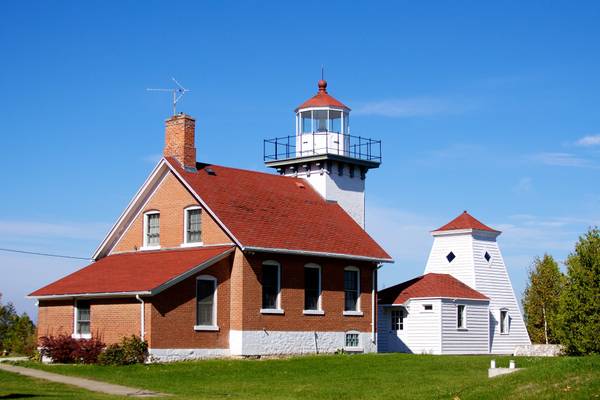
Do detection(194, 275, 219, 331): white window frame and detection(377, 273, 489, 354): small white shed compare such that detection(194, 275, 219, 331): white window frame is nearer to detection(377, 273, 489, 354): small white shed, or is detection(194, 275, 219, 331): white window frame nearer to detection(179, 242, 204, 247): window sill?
detection(179, 242, 204, 247): window sill

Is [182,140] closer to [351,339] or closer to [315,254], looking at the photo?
[315,254]

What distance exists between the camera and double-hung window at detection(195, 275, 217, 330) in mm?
35000

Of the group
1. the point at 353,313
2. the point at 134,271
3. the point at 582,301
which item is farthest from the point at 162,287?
the point at 582,301

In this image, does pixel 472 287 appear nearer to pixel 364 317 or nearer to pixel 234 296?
pixel 364 317

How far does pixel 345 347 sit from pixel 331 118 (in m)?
11.2

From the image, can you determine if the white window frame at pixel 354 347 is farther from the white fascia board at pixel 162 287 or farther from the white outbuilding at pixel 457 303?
the white fascia board at pixel 162 287

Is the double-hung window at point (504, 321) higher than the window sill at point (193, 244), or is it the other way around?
the window sill at point (193, 244)

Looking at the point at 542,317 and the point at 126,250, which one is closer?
the point at 126,250

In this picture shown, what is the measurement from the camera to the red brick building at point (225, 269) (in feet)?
113

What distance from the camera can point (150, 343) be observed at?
109 ft

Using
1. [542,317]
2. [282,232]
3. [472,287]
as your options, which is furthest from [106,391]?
[542,317]

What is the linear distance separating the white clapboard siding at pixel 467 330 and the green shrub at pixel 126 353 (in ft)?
48.1

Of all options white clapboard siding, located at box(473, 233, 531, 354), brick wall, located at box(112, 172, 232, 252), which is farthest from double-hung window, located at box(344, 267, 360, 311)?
white clapboard siding, located at box(473, 233, 531, 354)

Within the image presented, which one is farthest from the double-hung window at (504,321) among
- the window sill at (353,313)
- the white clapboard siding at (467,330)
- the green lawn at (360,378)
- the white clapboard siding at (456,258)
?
the green lawn at (360,378)
